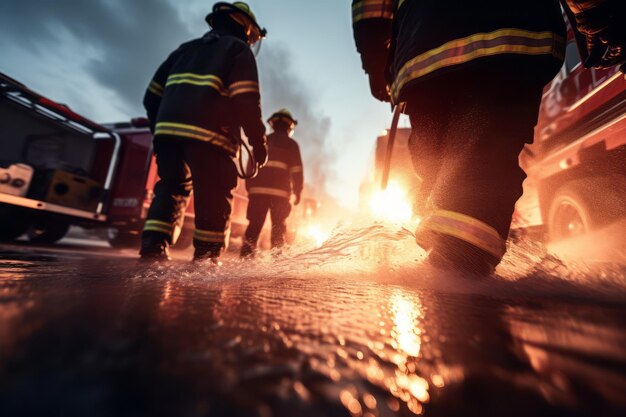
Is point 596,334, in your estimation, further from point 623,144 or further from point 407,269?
point 623,144

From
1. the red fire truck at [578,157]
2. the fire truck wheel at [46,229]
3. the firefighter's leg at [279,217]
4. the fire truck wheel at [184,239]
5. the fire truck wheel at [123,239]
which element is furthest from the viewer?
the fire truck wheel at [123,239]

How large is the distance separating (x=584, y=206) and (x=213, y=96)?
3165 mm

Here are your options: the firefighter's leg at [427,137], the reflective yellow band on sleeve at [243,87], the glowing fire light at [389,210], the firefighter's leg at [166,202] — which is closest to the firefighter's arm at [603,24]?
the firefighter's leg at [427,137]

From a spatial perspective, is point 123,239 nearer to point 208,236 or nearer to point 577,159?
point 208,236

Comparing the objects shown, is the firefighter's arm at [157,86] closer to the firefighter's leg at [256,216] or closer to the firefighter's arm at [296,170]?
the firefighter's leg at [256,216]

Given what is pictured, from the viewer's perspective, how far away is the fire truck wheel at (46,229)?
174 inches

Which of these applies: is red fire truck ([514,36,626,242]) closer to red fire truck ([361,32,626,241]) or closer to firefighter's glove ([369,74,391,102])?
red fire truck ([361,32,626,241])

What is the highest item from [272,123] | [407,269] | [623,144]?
[272,123]

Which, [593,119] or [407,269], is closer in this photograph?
[407,269]

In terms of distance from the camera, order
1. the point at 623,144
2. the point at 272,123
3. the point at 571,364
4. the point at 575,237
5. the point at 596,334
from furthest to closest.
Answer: the point at 272,123
the point at 575,237
the point at 623,144
the point at 596,334
the point at 571,364

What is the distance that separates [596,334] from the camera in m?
0.42

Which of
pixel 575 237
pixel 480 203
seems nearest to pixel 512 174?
pixel 480 203

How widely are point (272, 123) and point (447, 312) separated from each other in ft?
14.5

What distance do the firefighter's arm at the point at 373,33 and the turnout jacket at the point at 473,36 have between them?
198 millimetres
